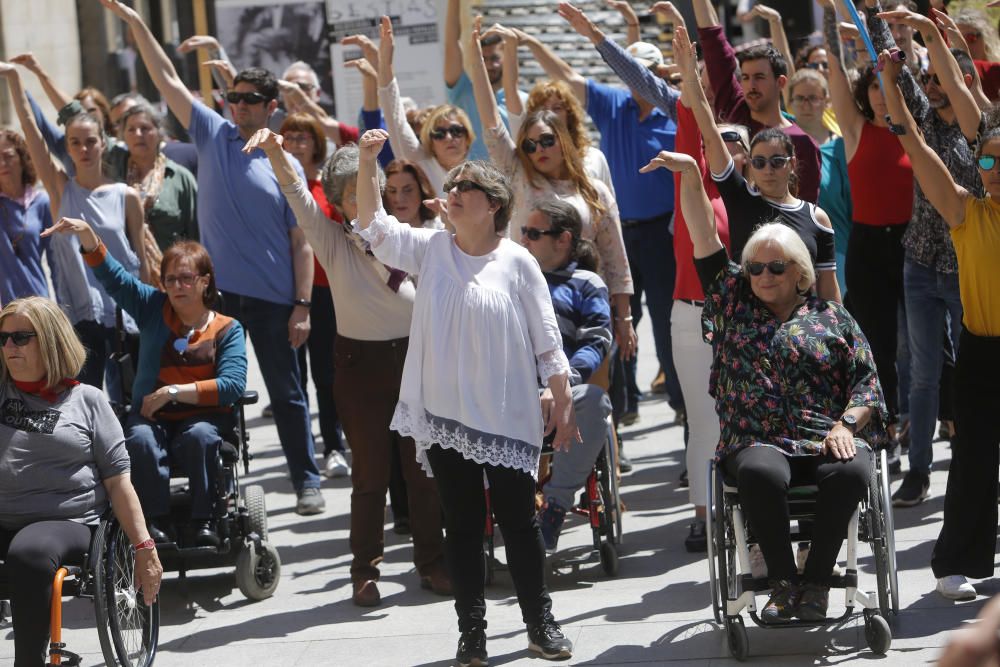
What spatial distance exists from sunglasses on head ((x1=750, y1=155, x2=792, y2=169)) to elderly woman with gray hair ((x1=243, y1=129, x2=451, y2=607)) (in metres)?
1.51

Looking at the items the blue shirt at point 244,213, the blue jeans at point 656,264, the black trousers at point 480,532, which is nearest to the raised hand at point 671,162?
the black trousers at point 480,532

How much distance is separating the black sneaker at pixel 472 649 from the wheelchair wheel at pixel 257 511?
4.68ft

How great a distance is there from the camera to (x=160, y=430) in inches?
250

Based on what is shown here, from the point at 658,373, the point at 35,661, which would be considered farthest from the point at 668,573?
the point at 658,373

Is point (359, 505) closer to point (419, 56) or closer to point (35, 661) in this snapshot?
point (35, 661)

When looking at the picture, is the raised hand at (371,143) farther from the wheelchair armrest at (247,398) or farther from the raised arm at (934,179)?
the raised arm at (934,179)

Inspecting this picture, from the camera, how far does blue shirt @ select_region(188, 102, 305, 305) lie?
771 cm

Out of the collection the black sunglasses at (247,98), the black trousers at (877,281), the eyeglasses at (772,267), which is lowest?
the black trousers at (877,281)

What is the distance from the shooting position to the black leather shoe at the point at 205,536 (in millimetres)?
6250

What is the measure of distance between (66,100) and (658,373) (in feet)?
14.0

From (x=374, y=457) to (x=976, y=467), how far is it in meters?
2.36

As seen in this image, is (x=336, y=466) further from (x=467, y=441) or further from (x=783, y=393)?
(x=783, y=393)

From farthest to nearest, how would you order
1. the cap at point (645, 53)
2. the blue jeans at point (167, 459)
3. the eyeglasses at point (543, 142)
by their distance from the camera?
the cap at point (645, 53) < the eyeglasses at point (543, 142) < the blue jeans at point (167, 459)

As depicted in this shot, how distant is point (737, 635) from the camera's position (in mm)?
5121
